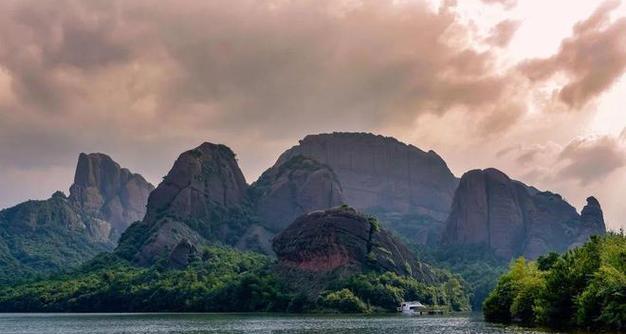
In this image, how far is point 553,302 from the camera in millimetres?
88438

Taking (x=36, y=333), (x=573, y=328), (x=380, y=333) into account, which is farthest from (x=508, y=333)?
(x=36, y=333)

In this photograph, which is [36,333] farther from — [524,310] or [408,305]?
[408,305]

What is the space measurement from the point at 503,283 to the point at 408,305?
262 feet

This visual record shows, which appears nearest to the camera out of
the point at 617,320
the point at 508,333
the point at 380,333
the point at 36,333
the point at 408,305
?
the point at 617,320

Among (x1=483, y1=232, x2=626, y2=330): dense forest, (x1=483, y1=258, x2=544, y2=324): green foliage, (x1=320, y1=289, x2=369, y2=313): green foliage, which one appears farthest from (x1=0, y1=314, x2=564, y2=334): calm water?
A: (x1=320, y1=289, x2=369, y2=313): green foliage

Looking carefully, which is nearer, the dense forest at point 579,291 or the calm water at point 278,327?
the dense forest at point 579,291

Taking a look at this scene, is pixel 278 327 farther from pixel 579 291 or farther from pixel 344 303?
pixel 344 303

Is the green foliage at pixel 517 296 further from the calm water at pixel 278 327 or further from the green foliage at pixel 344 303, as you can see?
the green foliage at pixel 344 303

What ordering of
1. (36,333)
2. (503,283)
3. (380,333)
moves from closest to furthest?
(380,333)
(36,333)
(503,283)

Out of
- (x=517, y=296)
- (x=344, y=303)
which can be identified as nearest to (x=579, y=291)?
(x=517, y=296)

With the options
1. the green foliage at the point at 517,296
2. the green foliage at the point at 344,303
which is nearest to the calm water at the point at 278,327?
the green foliage at the point at 517,296

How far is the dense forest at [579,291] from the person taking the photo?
73.4 m

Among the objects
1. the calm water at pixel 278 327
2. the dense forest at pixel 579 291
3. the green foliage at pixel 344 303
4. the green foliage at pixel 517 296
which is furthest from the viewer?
the green foliage at pixel 344 303

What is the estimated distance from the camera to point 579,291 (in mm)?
85375
